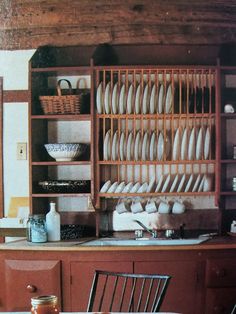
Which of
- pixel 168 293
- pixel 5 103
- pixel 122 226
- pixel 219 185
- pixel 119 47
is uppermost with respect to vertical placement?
pixel 119 47

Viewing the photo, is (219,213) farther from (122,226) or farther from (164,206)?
(122,226)

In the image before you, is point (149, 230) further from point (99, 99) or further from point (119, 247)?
point (99, 99)

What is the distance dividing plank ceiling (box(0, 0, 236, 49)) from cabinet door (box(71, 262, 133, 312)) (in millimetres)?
1626

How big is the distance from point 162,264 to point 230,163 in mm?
970

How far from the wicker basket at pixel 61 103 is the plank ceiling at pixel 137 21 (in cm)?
49

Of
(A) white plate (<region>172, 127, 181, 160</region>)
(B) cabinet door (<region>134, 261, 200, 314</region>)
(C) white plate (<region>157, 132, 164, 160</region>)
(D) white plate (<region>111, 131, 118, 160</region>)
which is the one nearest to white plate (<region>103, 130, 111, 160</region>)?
(D) white plate (<region>111, 131, 118, 160</region>)

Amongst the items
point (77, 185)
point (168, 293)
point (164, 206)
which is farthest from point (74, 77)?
point (168, 293)

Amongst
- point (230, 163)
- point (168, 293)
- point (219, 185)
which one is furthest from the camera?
point (230, 163)

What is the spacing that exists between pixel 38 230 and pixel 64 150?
587 millimetres

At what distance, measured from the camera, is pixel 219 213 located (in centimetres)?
369

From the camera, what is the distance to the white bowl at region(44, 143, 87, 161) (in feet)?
12.0

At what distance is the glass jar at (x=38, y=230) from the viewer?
3477mm

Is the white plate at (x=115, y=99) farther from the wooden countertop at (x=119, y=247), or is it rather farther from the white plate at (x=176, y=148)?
the wooden countertop at (x=119, y=247)

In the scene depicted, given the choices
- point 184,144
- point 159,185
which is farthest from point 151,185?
point 184,144
